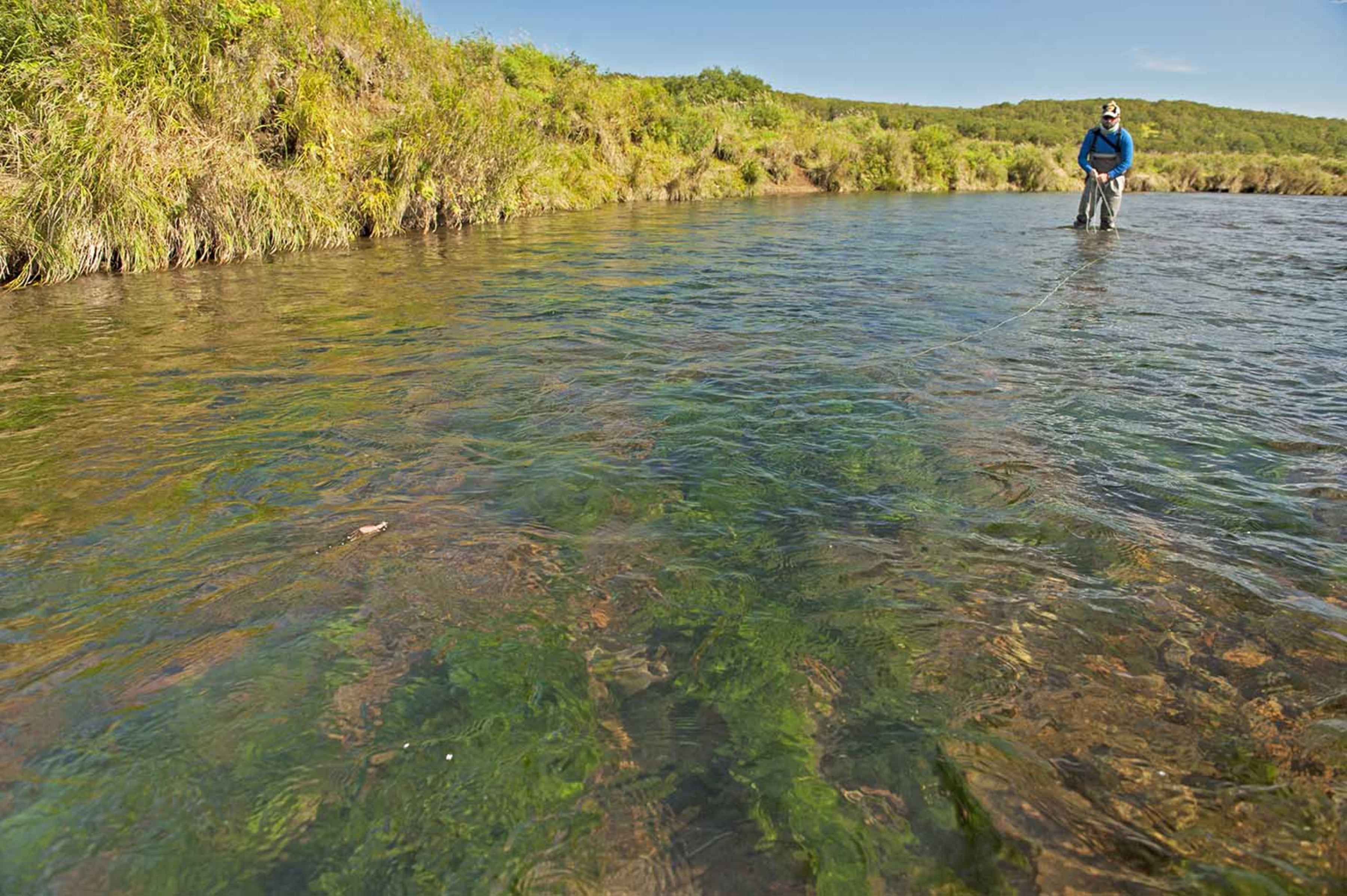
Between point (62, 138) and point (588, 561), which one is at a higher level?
point (62, 138)

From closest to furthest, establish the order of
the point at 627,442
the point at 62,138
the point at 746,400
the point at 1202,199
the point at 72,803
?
1. the point at 72,803
2. the point at 627,442
3. the point at 746,400
4. the point at 62,138
5. the point at 1202,199

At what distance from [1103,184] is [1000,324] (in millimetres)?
9780

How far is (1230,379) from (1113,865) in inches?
187

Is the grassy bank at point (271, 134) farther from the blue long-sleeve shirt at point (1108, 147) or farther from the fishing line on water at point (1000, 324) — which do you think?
the blue long-sleeve shirt at point (1108, 147)

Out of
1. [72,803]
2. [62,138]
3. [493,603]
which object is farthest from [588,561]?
[62,138]

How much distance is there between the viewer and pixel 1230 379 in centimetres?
499

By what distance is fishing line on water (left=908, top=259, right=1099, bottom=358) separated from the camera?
19.2 ft

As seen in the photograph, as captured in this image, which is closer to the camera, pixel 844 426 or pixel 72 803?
pixel 72 803

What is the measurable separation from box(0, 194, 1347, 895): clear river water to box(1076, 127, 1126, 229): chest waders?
913 centimetres

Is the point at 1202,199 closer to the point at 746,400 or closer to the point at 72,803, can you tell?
the point at 746,400

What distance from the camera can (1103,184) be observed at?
1395 centimetres

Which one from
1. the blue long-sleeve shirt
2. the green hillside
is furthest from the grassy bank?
the green hillside

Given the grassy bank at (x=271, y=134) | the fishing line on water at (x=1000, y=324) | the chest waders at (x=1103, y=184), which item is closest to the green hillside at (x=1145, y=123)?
the grassy bank at (x=271, y=134)

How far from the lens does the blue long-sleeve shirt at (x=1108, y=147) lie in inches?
503
